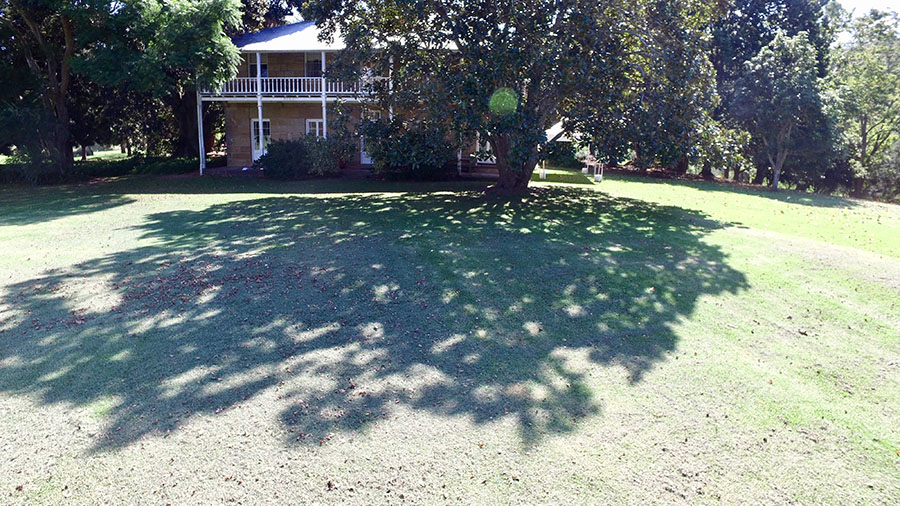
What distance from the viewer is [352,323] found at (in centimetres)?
581

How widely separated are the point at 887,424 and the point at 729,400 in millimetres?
1043

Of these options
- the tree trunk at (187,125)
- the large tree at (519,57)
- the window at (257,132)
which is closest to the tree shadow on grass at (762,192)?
the large tree at (519,57)

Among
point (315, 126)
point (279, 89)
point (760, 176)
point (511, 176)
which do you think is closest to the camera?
point (511, 176)

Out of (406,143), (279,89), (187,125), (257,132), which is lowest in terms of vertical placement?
(406,143)

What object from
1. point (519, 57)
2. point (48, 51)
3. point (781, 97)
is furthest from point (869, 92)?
point (48, 51)

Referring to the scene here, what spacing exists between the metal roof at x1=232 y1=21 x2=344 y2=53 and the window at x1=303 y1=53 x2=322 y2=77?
3.02 ft

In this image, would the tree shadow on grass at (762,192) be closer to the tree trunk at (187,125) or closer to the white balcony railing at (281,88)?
the white balcony railing at (281,88)

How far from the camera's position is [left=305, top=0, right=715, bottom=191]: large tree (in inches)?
475

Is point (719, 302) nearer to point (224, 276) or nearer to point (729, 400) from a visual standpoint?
point (729, 400)

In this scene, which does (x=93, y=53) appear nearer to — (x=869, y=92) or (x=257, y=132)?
(x=257, y=132)

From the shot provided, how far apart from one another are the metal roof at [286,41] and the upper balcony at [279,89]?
118 centimetres

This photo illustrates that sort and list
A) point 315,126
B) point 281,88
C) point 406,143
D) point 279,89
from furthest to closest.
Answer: point 315,126, point 279,89, point 281,88, point 406,143

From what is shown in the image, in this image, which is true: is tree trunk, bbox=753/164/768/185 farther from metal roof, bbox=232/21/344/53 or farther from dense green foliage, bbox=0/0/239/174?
dense green foliage, bbox=0/0/239/174

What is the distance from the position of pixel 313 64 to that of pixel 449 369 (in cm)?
2325
